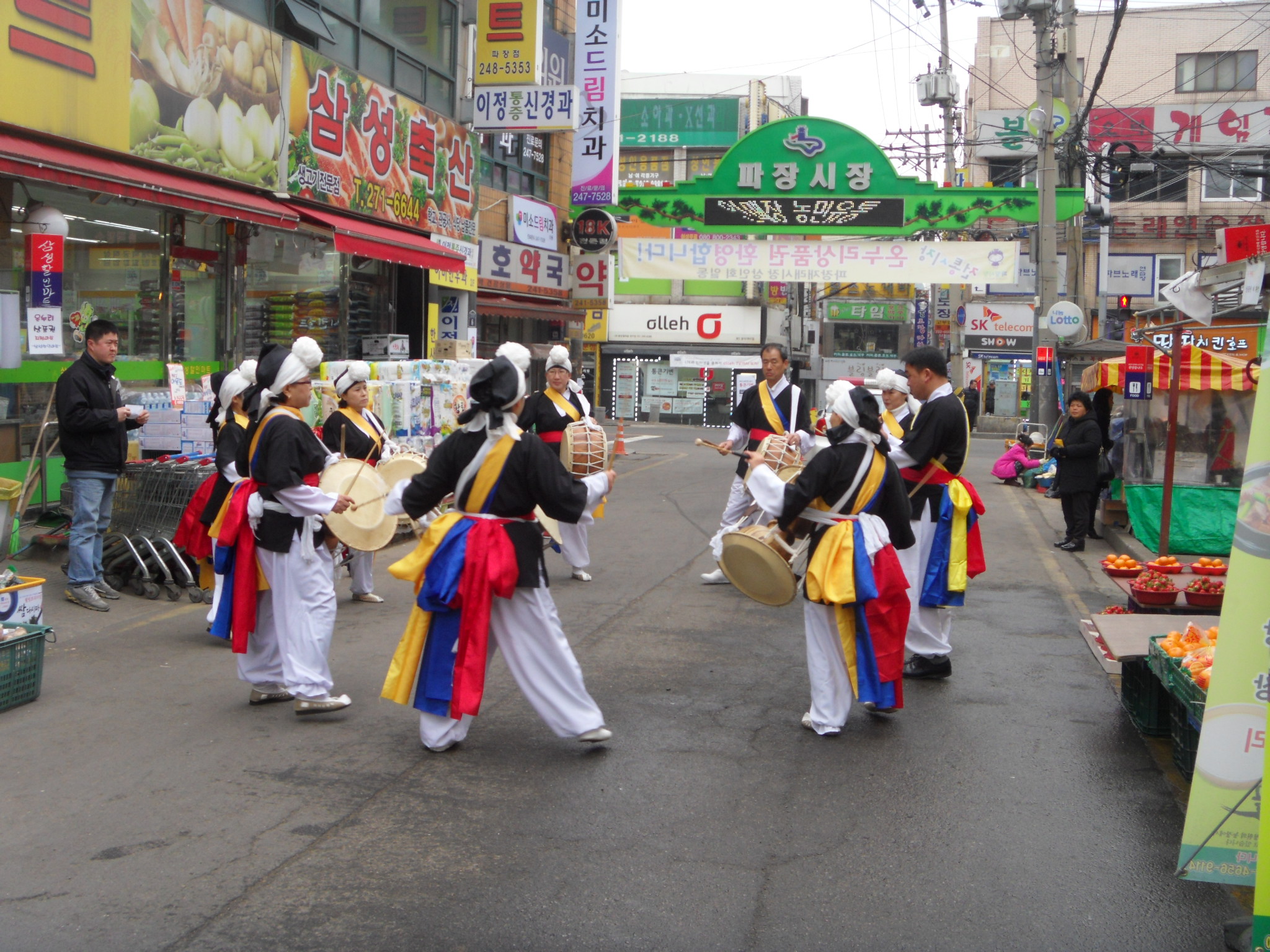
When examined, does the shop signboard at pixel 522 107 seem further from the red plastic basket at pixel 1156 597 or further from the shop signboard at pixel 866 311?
the shop signboard at pixel 866 311

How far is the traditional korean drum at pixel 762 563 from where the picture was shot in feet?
20.0

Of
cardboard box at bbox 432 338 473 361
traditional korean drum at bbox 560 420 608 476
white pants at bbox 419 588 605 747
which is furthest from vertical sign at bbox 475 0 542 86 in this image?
white pants at bbox 419 588 605 747

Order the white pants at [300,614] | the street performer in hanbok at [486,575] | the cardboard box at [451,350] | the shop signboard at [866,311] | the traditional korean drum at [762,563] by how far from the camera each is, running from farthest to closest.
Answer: the shop signboard at [866,311] < the cardboard box at [451,350] < the traditional korean drum at [762,563] < the white pants at [300,614] < the street performer in hanbok at [486,575]

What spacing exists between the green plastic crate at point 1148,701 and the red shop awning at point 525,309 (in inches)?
645

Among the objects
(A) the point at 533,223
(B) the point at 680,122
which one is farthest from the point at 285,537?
(B) the point at 680,122

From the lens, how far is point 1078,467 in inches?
496

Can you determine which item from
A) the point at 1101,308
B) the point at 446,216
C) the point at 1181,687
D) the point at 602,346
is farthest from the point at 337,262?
the point at 1101,308

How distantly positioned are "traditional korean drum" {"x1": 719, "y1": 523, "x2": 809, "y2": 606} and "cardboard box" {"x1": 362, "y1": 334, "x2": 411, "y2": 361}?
10300mm

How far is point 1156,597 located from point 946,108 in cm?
3326

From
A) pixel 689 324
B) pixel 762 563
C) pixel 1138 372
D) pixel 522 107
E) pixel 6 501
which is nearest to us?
pixel 762 563

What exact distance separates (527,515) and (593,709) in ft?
3.16

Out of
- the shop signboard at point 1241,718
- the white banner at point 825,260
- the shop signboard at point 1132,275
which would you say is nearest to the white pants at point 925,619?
the shop signboard at point 1241,718

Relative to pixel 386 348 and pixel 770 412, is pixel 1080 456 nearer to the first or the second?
pixel 770 412

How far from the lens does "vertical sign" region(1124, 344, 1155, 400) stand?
38.6 feet
